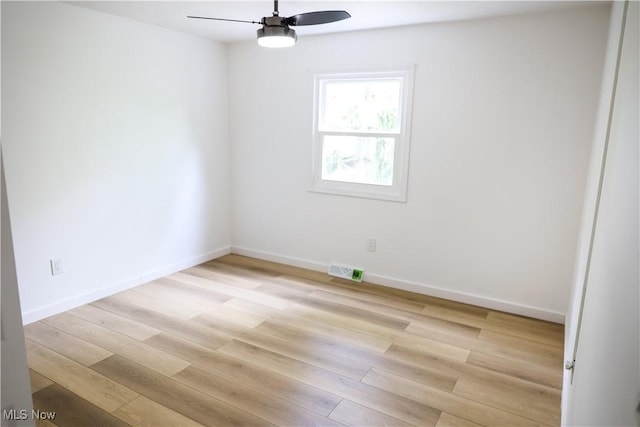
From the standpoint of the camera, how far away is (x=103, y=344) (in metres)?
2.80

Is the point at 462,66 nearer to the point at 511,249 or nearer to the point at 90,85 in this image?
the point at 511,249

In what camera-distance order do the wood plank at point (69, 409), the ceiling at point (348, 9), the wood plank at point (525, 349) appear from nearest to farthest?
the wood plank at point (69, 409), the wood plank at point (525, 349), the ceiling at point (348, 9)

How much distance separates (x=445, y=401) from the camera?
7.51ft

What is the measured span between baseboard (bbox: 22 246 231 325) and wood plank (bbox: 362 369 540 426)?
Answer: 2444 millimetres

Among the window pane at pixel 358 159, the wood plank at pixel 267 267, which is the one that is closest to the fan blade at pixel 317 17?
the window pane at pixel 358 159

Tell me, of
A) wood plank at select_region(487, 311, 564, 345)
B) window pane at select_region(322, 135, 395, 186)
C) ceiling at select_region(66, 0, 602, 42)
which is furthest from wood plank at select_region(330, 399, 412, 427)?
ceiling at select_region(66, 0, 602, 42)

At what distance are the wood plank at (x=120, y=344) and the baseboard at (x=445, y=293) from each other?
1970 millimetres

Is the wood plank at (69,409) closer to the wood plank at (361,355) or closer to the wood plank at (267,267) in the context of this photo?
the wood plank at (361,355)

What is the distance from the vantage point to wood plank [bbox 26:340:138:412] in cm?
223

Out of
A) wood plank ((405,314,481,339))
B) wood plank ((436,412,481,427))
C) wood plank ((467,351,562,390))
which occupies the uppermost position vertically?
wood plank ((405,314,481,339))

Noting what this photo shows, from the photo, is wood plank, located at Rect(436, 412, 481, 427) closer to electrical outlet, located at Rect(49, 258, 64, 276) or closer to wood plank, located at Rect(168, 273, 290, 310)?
wood plank, located at Rect(168, 273, 290, 310)

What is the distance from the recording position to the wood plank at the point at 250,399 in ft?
6.95

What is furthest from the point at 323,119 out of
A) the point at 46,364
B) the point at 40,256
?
the point at 46,364

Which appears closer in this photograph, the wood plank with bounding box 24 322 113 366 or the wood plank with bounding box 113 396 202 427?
the wood plank with bounding box 113 396 202 427
